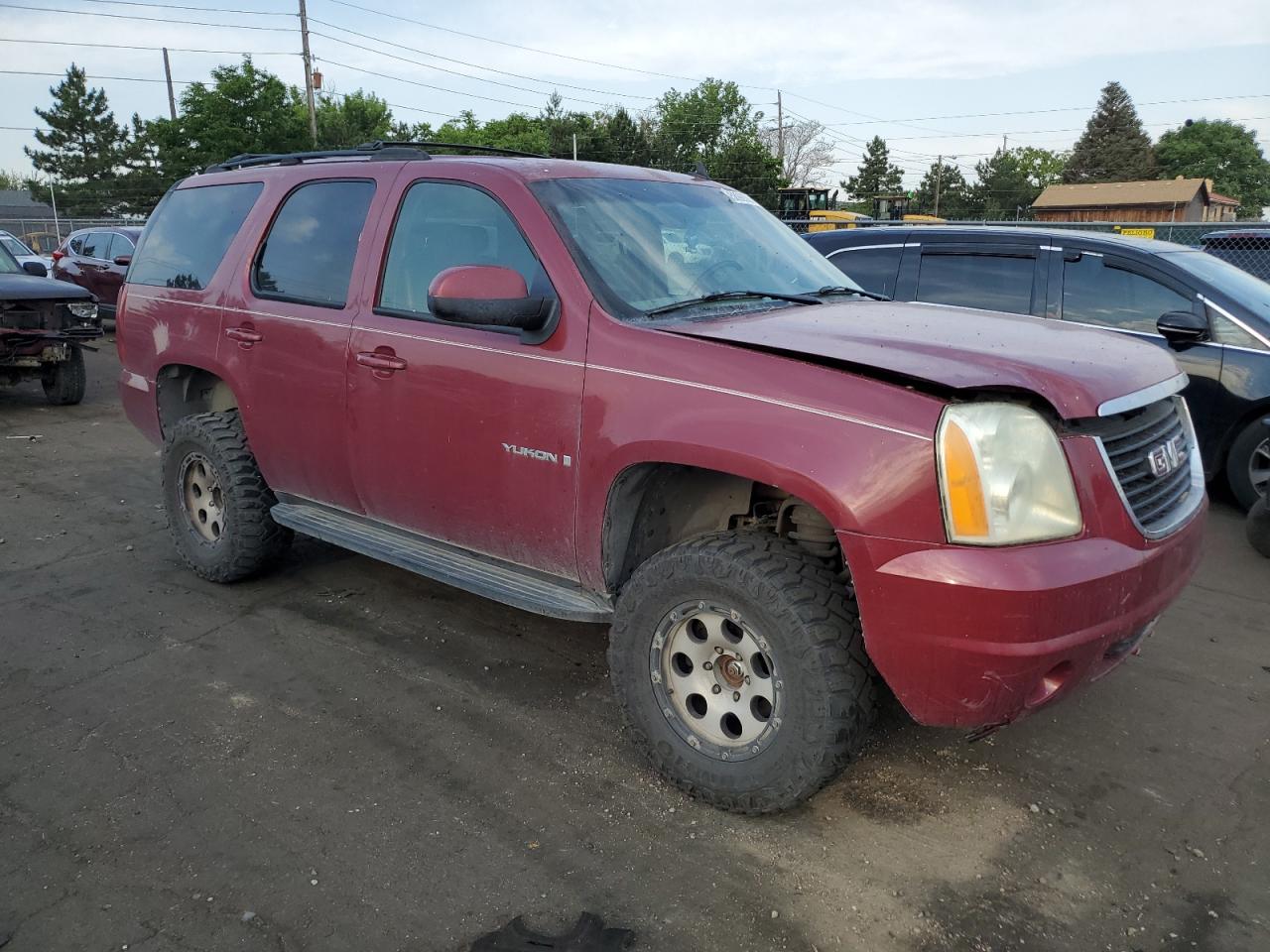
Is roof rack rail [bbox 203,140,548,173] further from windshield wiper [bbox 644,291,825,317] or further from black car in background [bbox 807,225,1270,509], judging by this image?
black car in background [bbox 807,225,1270,509]

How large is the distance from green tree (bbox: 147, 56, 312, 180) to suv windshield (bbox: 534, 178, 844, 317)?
4064cm

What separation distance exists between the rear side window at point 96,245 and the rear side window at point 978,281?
14.4 m

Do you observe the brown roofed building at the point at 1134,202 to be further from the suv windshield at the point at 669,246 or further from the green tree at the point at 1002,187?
the suv windshield at the point at 669,246

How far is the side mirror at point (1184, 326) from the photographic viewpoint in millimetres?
6316

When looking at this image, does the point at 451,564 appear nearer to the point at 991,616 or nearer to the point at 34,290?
the point at 991,616

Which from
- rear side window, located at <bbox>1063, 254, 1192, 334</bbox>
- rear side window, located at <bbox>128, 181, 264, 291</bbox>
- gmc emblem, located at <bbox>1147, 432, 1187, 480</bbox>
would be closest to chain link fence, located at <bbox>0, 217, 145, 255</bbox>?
rear side window, located at <bbox>128, 181, 264, 291</bbox>

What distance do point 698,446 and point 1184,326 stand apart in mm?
4948

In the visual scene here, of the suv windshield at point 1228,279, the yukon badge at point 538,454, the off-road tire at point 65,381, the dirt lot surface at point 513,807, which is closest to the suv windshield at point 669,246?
the yukon badge at point 538,454

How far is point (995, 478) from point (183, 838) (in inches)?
102

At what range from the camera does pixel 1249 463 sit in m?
6.32

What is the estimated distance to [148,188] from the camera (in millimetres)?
62875

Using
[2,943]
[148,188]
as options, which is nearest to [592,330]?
[2,943]

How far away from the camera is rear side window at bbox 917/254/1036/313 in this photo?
22.5ft

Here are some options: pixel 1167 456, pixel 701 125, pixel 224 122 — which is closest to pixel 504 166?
pixel 1167 456
